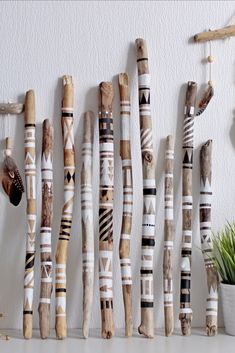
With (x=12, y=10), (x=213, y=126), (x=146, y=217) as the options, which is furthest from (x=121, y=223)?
(x=12, y=10)

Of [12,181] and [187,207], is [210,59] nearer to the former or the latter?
[187,207]

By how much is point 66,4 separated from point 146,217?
0.59m

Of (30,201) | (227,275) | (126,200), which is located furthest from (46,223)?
(227,275)

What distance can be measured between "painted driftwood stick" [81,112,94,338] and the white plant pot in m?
0.33

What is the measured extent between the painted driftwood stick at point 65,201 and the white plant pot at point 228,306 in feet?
1.29

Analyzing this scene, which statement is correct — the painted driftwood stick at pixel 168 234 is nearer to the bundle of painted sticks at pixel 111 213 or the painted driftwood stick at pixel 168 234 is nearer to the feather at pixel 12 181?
the bundle of painted sticks at pixel 111 213

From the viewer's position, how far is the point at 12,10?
178 cm

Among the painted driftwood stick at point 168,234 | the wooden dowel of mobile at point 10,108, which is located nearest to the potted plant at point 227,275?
the painted driftwood stick at point 168,234

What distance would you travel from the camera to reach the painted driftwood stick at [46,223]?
169cm

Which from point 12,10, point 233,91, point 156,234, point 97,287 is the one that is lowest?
point 97,287

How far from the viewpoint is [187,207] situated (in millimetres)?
1755

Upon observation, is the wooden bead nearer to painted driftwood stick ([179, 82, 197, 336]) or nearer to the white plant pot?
painted driftwood stick ([179, 82, 197, 336])

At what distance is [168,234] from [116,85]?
403 millimetres

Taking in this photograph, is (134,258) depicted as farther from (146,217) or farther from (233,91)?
(233,91)
